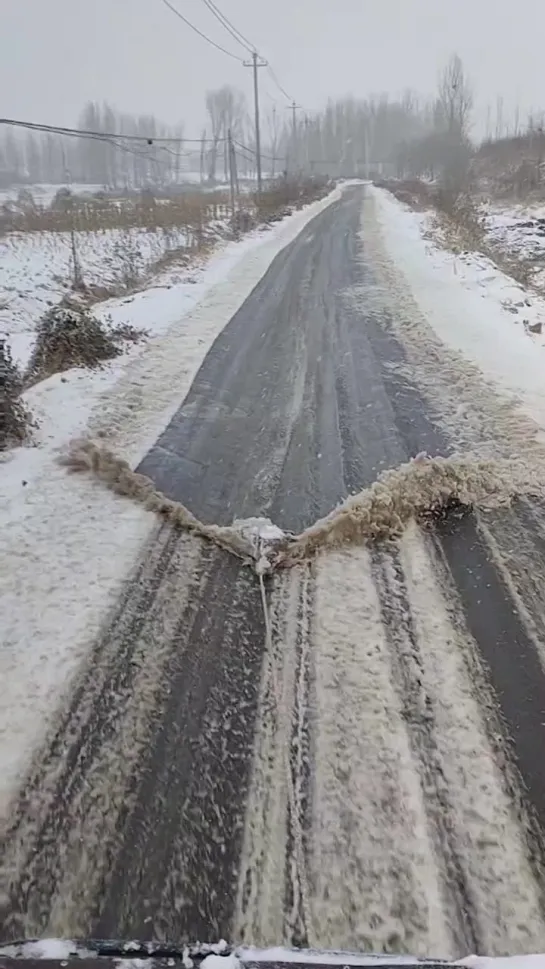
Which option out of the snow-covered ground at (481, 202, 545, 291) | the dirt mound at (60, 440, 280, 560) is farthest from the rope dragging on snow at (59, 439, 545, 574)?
the snow-covered ground at (481, 202, 545, 291)

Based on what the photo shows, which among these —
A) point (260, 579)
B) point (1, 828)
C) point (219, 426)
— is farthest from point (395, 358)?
point (1, 828)

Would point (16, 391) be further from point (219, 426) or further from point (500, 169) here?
point (500, 169)

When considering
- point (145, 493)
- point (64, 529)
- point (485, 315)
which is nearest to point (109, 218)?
point (485, 315)

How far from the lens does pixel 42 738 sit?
2762 mm

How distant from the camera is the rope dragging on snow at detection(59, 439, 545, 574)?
13.5ft

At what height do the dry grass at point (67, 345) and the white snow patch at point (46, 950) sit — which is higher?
the dry grass at point (67, 345)

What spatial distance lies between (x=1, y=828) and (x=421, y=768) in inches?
54.6

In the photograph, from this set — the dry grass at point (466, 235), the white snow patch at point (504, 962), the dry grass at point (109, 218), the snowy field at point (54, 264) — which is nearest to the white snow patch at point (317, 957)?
the white snow patch at point (504, 962)

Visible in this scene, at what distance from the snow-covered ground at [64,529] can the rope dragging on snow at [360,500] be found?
0.17m

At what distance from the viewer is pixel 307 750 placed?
2.65m

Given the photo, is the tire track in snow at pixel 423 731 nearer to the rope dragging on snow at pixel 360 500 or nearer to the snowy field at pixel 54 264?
the rope dragging on snow at pixel 360 500

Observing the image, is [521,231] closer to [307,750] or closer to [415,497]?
[415,497]

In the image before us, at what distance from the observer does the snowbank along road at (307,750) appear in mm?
2102

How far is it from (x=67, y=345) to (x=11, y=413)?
2293 millimetres
